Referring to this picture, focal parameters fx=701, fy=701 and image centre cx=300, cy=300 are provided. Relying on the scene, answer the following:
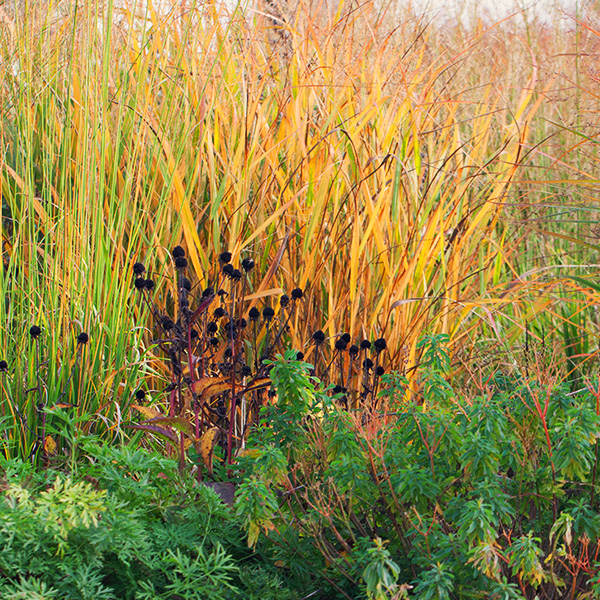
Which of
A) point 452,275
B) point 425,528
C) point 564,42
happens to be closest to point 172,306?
point 452,275

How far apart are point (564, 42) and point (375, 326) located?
16.9 feet

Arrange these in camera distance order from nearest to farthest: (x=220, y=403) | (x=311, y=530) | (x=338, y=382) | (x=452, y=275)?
(x=311, y=530), (x=220, y=403), (x=338, y=382), (x=452, y=275)

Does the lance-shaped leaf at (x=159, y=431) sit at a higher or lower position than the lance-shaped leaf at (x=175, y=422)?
lower

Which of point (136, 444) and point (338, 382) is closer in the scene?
point (136, 444)

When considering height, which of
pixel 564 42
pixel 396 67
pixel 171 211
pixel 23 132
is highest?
pixel 564 42

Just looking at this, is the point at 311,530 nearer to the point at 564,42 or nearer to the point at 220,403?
the point at 220,403

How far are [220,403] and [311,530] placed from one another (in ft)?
2.78

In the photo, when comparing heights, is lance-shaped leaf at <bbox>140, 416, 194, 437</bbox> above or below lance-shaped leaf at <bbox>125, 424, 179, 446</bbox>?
above

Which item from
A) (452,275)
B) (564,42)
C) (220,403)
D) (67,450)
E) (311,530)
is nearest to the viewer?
(311,530)

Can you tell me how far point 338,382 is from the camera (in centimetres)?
272

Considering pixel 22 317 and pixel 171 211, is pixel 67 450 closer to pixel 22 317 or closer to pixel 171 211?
pixel 22 317

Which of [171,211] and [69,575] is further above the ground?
[171,211]

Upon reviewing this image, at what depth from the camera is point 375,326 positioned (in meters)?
2.81

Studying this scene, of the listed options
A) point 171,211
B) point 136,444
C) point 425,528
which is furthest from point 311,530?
point 171,211
